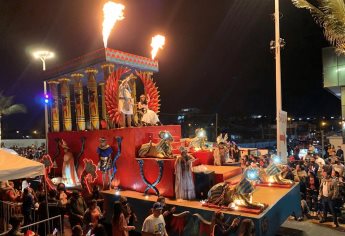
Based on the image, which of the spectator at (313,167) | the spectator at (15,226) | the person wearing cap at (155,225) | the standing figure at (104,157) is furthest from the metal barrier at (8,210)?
the spectator at (313,167)

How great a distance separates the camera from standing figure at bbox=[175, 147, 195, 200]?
28.2 ft

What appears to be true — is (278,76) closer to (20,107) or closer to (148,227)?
(148,227)

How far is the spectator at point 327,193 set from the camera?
Answer: 9.38 metres

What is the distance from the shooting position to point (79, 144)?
12.0m

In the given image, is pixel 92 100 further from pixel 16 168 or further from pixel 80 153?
pixel 16 168

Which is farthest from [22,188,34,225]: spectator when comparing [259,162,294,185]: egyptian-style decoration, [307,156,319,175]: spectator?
[307,156,319,175]: spectator

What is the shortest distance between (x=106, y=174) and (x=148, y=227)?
172 inches

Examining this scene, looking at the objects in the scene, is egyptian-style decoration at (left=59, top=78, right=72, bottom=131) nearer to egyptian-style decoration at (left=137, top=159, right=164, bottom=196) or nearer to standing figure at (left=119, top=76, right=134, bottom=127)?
standing figure at (left=119, top=76, right=134, bottom=127)

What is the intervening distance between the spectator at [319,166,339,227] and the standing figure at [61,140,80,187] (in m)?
8.28

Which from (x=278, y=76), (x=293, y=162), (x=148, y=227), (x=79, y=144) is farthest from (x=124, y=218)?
(x=293, y=162)

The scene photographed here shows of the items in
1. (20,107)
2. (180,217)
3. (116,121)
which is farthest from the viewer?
(20,107)

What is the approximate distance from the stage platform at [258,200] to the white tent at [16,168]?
310 centimetres

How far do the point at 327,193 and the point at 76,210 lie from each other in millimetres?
7138

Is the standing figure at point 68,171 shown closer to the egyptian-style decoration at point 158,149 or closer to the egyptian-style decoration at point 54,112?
the egyptian-style decoration at point 54,112
